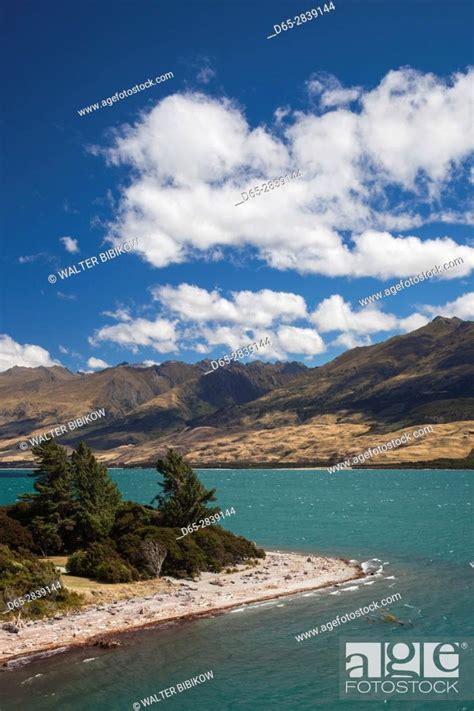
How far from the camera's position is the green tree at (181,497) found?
221 feet

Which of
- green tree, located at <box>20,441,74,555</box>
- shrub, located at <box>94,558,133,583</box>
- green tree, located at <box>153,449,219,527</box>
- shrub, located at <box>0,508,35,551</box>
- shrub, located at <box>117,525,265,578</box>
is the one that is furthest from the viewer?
green tree, located at <box>153,449,219,527</box>

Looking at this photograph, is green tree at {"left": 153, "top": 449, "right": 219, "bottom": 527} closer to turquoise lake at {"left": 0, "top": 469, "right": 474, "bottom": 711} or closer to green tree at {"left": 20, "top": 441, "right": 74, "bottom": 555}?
green tree at {"left": 20, "top": 441, "right": 74, "bottom": 555}

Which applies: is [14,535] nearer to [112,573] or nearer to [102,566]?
[102,566]

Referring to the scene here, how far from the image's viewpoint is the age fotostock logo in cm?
2923

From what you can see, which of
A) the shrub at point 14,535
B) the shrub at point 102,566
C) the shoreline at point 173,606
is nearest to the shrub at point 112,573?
the shrub at point 102,566

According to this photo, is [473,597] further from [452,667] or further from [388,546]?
[388,546]

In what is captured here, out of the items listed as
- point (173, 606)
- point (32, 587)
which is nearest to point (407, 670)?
point (173, 606)

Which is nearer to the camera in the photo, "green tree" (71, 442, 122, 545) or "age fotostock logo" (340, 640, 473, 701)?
"age fotostock logo" (340, 640, 473, 701)

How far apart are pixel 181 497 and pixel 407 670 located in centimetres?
4027

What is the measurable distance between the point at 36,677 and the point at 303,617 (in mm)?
19820

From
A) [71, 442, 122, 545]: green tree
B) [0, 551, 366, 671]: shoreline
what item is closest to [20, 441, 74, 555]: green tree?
[71, 442, 122, 545]: green tree

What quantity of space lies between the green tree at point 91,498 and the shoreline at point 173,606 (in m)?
12.0

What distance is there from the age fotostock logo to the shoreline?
13214mm

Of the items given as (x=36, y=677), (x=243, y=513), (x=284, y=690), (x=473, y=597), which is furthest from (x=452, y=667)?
(x=243, y=513)
